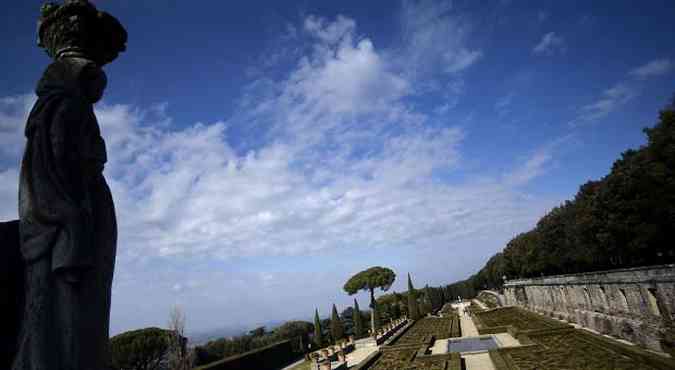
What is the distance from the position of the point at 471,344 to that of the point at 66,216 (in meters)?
25.3

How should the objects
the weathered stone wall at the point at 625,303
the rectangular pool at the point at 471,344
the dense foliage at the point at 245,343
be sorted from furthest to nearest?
1. the dense foliage at the point at 245,343
2. the rectangular pool at the point at 471,344
3. the weathered stone wall at the point at 625,303

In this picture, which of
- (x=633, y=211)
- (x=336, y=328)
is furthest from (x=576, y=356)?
(x=336, y=328)

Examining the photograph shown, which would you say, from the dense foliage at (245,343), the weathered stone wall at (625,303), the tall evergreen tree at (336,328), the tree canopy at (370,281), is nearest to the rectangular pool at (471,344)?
the weathered stone wall at (625,303)

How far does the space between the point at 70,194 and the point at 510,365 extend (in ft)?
54.4

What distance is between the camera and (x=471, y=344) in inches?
902

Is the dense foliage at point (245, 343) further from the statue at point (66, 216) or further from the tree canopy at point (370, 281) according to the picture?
the statue at point (66, 216)

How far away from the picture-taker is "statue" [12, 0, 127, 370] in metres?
2.11

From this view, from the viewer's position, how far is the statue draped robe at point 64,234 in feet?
6.91

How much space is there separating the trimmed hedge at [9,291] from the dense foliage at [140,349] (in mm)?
25836

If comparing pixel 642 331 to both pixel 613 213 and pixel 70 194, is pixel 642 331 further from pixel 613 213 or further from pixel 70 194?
pixel 70 194

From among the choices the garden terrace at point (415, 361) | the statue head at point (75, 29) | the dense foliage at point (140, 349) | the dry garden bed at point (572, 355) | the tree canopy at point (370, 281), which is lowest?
the garden terrace at point (415, 361)

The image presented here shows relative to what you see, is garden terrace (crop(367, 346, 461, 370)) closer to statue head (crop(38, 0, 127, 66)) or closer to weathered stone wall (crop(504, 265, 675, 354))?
weathered stone wall (crop(504, 265, 675, 354))

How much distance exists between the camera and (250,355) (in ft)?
77.4

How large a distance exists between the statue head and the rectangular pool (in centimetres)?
2292
